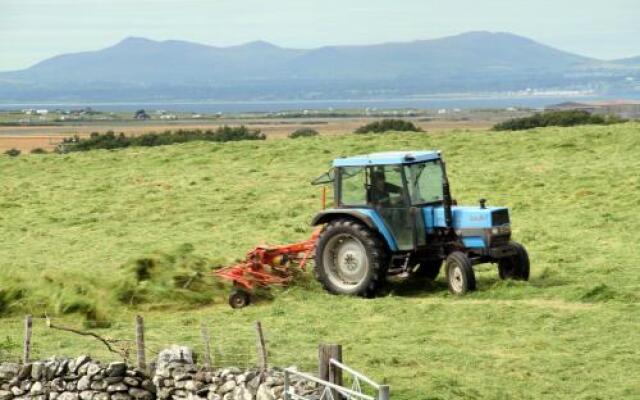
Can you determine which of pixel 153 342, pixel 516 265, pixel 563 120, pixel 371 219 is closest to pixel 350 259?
pixel 371 219

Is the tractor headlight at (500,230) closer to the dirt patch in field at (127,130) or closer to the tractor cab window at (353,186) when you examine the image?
the tractor cab window at (353,186)

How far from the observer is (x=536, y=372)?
41.6 ft

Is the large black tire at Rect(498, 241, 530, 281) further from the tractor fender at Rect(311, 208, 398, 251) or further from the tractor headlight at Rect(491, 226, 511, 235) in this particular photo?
the tractor fender at Rect(311, 208, 398, 251)

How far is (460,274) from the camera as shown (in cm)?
1741

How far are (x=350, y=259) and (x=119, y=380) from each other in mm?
5774

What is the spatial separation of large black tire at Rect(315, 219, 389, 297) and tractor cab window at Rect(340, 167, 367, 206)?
1.13 feet

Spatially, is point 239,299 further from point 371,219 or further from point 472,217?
point 472,217

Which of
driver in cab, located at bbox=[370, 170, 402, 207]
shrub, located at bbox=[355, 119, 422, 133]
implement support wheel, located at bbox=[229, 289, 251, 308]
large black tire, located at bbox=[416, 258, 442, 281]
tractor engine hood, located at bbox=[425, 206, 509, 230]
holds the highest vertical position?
driver in cab, located at bbox=[370, 170, 402, 207]

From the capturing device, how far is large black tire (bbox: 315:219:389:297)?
58.3ft

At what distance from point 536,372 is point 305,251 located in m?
6.84

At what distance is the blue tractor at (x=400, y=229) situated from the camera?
17812mm

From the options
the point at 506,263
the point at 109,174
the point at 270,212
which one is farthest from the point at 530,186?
the point at 109,174

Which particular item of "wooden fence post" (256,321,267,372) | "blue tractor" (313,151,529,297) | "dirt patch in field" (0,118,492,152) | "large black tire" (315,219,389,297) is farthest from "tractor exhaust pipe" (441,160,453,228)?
"dirt patch in field" (0,118,492,152)

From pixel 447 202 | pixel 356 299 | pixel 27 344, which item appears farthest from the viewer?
pixel 447 202
